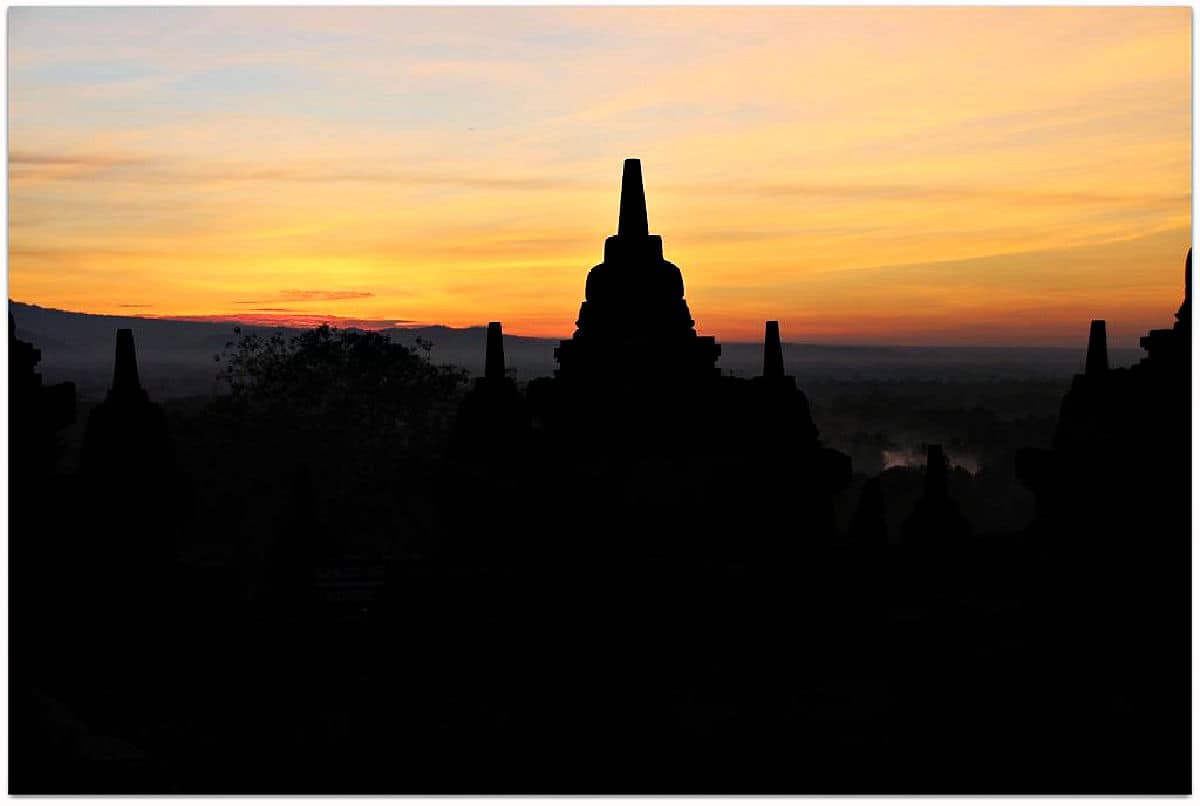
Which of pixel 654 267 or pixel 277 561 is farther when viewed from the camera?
pixel 277 561

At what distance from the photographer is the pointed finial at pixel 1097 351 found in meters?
13.2

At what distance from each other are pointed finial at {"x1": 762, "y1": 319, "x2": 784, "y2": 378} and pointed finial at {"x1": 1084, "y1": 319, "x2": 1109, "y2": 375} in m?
3.52

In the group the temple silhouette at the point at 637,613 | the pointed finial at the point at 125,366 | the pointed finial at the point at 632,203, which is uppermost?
the pointed finial at the point at 632,203

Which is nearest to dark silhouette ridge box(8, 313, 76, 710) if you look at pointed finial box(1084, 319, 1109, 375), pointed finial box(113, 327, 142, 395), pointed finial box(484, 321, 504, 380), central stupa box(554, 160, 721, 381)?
pointed finial box(113, 327, 142, 395)

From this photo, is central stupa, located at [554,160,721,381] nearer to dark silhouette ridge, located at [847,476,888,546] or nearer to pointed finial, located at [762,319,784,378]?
pointed finial, located at [762,319,784,378]

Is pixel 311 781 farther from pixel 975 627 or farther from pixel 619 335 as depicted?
pixel 975 627

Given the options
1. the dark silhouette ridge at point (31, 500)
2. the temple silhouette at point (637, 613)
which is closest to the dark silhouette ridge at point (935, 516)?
the temple silhouette at point (637, 613)

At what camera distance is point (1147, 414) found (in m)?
12.1

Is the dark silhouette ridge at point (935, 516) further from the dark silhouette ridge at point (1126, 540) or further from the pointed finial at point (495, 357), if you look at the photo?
the pointed finial at point (495, 357)

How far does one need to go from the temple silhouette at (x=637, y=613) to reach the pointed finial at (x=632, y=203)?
4 cm

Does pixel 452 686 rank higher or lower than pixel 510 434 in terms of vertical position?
lower

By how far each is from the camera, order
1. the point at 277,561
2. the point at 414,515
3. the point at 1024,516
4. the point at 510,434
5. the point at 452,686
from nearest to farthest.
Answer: the point at 452,686, the point at 510,434, the point at 277,561, the point at 414,515, the point at 1024,516

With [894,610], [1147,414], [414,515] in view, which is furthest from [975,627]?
[414,515]

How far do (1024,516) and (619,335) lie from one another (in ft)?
A: 105
